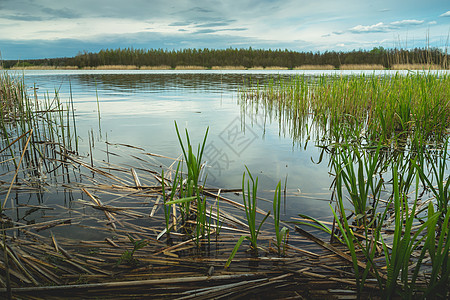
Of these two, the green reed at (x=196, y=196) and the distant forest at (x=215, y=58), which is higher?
the distant forest at (x=215, y=58)

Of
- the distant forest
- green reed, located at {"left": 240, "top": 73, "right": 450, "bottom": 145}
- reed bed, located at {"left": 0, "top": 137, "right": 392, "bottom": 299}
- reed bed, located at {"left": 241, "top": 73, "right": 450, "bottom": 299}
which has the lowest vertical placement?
reed bed, located at {"left": 0, "top": 137, "right": 392, "bottom": 299}

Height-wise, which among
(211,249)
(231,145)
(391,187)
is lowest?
(211,249)

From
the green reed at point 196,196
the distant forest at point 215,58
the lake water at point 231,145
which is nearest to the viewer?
the green reed at point 196,196

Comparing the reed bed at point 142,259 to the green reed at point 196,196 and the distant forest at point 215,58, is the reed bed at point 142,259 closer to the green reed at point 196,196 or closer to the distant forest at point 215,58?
the green reed at point 196,196

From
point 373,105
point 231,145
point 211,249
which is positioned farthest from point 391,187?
point 373,105

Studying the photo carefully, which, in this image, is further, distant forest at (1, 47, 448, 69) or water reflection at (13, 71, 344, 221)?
distant forest at (1, 47, 448, 69)

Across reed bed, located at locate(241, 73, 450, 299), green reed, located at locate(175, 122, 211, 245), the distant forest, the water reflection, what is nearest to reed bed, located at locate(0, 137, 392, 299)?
green reed, located at locate(175, 122, 211, 245)

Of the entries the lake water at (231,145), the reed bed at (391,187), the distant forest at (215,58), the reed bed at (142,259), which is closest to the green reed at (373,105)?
the reed bed at (391,187)

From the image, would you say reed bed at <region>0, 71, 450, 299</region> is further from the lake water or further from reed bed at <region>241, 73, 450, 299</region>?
the lake water

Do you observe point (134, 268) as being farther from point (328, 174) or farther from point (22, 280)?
point (328, 174)

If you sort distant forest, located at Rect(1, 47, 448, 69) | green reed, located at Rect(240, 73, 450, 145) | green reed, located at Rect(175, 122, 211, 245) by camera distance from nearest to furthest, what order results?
green reed, located at Rect(175, 122, 211, 245), green reed, located at Rect(240, 73, 450, 145), distant forest, located at Rect(1, 47, 448, 69)

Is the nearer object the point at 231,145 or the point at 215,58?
the point at 231,145

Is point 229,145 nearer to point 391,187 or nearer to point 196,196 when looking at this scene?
point 391,187

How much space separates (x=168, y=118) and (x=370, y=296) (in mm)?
7764
